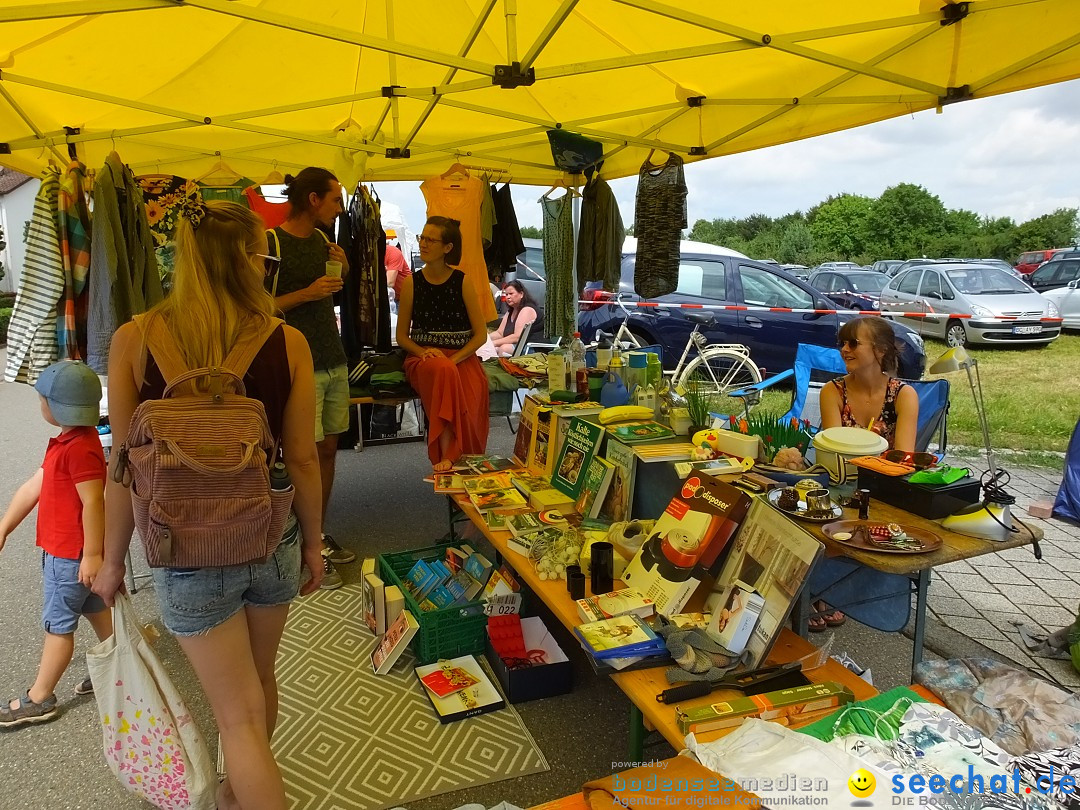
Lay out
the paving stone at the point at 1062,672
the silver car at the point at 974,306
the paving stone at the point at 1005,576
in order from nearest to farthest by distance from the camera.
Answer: the paving stone at the point at 1062,672
the paving stone at the point at 1005,576
the silver car at the point at 974,306

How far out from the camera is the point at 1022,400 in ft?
26.4

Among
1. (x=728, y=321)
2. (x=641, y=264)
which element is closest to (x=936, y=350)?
(x=728, y=321)

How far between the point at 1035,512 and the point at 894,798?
163 inches

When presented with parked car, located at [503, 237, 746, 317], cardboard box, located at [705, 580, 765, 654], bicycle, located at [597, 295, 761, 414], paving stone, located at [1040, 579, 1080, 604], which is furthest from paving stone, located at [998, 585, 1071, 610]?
parked car, located at [503, 237, 746, 317]

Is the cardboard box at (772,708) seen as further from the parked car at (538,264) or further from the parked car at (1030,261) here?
the parked car at (1030,261)

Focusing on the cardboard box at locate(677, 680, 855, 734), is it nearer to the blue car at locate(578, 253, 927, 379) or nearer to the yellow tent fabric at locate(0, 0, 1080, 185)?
the yellow tent fabric at locate(0, 0, 1080, 185)

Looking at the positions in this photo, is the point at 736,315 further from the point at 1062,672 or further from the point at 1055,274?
the point at 1055,274

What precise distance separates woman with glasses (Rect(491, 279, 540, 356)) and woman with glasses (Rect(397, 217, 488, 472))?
9.92ft

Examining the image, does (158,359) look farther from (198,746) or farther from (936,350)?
(936,350)

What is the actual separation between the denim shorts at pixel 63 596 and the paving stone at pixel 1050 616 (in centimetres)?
410

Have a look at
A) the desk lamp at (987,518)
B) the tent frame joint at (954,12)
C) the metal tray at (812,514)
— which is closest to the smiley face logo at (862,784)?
the metal tray at (812,514)

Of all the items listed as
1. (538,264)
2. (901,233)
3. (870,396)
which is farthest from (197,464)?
(901,233)

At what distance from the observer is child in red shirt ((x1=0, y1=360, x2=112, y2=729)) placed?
2.29 meters

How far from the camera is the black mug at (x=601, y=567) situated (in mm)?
2309
